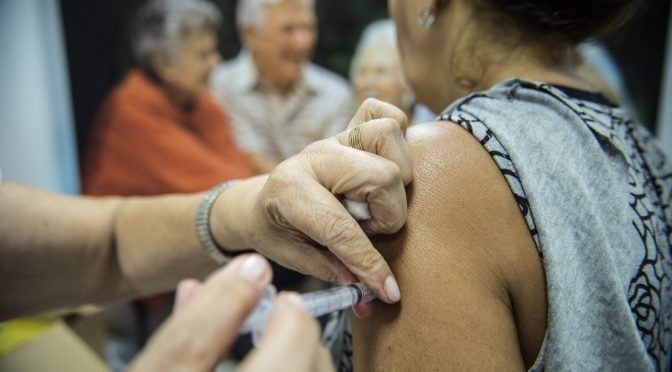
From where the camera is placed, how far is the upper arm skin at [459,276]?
57cm

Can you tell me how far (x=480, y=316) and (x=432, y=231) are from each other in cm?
13

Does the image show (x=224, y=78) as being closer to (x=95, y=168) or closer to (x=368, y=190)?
(x=95, y=168)

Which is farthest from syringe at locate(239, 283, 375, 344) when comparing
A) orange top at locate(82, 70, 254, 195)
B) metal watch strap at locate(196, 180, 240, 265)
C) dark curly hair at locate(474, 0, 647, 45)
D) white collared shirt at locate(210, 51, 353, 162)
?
white collared shirt at locate(210, 51, 353, 162)

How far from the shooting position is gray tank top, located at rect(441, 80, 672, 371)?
59cm

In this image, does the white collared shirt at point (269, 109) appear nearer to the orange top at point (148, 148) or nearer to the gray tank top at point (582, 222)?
the orange top at point (148, 148)

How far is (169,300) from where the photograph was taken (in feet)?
7.33

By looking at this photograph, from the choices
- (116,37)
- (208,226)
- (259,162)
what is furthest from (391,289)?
(116,37)

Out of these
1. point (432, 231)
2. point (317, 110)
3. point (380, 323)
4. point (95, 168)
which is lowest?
point (95, 168)

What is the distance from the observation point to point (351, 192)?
0.59m

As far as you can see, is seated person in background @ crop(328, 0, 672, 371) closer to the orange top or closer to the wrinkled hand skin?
the wrinkled hand skin

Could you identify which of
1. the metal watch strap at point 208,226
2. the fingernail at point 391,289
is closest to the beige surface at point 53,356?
the metal watch strap at point 208,226

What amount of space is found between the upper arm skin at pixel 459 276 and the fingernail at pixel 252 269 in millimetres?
257

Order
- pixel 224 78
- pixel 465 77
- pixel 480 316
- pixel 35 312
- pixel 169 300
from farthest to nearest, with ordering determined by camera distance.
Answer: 1. pixel 224 78
2. pixel 169 300
3. pixel 35 312
4. pixel 465 77
5. pixel 480 316

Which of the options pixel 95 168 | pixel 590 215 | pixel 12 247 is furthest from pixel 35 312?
pixel 95 168
